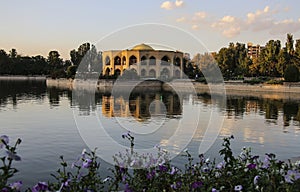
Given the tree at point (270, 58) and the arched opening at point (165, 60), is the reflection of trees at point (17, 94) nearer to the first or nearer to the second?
the tree at point (270, 58)

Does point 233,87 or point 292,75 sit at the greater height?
point 292,75

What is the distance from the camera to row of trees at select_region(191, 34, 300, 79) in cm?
4525

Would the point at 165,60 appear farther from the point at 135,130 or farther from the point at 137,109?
the point at 135,130

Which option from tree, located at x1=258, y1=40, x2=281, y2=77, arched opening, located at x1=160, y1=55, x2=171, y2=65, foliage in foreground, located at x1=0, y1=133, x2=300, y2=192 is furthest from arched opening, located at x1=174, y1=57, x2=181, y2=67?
foliage in foreground, located at x1=0, y1=133, x2=300, y2=192

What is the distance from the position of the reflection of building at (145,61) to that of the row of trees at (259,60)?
179 inches

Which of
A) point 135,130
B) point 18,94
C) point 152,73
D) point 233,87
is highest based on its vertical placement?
point 152,73

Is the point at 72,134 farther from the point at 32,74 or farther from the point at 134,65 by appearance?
the point at 32,74

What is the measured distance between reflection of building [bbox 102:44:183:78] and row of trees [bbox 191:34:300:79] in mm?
4537

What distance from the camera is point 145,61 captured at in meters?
67.3

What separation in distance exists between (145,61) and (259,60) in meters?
22.6

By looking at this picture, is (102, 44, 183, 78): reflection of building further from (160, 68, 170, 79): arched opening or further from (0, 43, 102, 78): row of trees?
(0, 43, 102, 78): row of trees

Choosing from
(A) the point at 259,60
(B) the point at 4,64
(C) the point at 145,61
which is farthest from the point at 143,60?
(B) the point at 4,64

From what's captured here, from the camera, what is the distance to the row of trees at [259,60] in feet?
148

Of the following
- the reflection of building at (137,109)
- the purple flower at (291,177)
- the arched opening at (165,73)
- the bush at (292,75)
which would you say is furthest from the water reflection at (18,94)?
the arched opening at (165,73)
